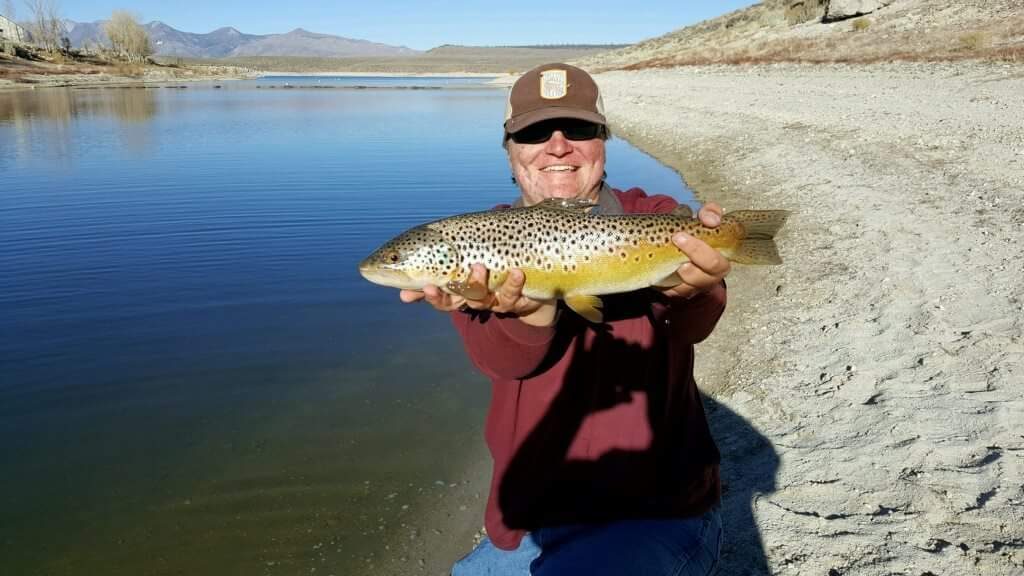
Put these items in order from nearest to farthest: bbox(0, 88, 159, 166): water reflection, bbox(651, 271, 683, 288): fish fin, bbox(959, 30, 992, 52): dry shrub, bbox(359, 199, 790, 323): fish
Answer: bbox(651, 271, 683, 288): fish fin
bbox(359, 199, 790, 323): fish
bbox(0, 88, 159, 166): water reflection
bbox(959, 30, 992, 52): dry shrub

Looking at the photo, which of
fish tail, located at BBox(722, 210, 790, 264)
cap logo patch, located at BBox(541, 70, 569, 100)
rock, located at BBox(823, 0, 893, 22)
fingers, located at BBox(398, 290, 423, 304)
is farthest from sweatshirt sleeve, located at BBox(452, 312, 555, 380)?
rock, located at BBox(823, 0, 893, 22)

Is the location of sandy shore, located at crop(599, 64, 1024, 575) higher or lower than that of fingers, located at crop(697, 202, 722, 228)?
lower

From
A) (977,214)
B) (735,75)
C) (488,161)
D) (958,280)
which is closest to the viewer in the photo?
(958,280)

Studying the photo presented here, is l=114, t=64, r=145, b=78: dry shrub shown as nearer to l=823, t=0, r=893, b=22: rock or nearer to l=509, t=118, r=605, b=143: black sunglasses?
l=823, t=0, r=893, b=22: rock

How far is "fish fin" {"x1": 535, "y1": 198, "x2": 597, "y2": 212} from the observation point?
142 inches

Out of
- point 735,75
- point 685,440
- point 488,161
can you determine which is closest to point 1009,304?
point 685,440

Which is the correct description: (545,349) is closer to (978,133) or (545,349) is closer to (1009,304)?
(1009,304)

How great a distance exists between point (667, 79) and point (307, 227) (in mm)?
33478

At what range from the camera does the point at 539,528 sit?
3.23 meters

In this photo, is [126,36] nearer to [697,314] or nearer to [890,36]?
[890,36]

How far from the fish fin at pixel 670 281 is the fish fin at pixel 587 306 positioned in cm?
29

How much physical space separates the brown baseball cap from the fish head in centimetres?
74

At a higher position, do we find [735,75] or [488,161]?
[735,75]

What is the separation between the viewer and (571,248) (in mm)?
3508
